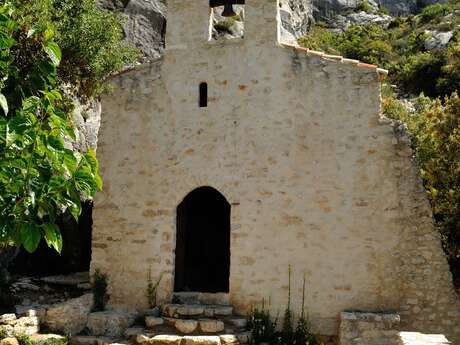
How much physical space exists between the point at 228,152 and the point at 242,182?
74 centimetres

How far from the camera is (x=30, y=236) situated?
411 cm

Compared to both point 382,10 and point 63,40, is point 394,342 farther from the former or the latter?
point 382,10

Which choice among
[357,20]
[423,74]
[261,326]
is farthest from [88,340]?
[357,20]

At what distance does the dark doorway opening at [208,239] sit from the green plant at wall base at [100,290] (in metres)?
2.89

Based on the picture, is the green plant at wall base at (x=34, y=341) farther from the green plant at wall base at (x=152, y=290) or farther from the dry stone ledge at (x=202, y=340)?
the dry stone ledge at (x=202, y=340)

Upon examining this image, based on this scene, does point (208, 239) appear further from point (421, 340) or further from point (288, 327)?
point (421, 340)

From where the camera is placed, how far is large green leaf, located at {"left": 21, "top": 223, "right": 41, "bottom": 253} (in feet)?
13.4

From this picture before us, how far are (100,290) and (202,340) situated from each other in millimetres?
3093

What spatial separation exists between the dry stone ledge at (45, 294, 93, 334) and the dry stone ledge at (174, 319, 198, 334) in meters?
2.05

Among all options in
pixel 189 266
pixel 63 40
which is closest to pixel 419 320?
pixel 189 266

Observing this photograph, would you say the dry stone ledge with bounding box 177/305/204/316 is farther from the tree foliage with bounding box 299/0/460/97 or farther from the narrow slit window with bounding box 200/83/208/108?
the tree foliage with bounding box 299/0/460/97

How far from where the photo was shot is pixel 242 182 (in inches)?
440

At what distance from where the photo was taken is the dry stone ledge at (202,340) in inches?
372

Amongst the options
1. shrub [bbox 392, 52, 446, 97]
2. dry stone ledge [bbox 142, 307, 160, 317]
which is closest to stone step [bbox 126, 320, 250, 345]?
dry stone ledge [bbox 142, 307, 160, 317]
